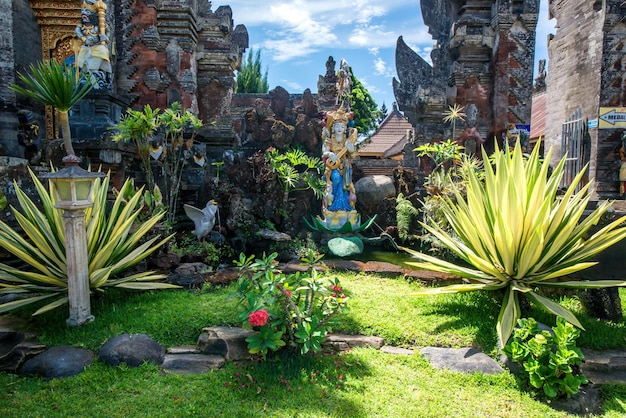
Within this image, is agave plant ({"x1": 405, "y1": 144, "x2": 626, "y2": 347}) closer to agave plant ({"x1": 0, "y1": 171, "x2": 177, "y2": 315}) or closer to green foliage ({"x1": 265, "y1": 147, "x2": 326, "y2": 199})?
agave plant ({"x1": 0, "y1": 171, "x2": 177, "y2": 315})

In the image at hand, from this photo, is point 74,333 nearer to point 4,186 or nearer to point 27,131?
point 4,186

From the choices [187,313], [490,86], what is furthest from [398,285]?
[490,86]

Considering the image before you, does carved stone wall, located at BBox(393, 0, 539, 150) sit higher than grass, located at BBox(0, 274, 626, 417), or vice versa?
carved stone wall, located at BBox(393, 0, 539, 150)

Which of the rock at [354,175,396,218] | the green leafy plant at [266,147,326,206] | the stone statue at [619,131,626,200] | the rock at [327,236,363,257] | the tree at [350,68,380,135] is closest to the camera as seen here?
the rock at [327,236,363,257]

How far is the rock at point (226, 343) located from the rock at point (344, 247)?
3.73m

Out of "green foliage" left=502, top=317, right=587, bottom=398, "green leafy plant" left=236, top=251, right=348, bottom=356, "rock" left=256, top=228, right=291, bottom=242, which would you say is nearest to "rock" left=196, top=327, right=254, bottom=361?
"green leafy plant" left=236, top=251, right=348, bottom=356

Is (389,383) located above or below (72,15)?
below

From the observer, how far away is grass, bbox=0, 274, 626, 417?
2.88m

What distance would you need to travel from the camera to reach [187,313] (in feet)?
13.5

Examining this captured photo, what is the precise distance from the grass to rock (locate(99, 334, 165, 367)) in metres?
0.08

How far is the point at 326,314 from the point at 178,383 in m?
1.29

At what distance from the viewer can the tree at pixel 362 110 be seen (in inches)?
1035

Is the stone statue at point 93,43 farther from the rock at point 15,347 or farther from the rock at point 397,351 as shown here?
the rock at point 397,351

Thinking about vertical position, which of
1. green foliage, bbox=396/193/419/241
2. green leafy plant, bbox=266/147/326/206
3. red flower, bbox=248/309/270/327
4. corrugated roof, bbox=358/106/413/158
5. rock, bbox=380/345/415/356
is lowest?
rock, bbox=380/345/415/356
